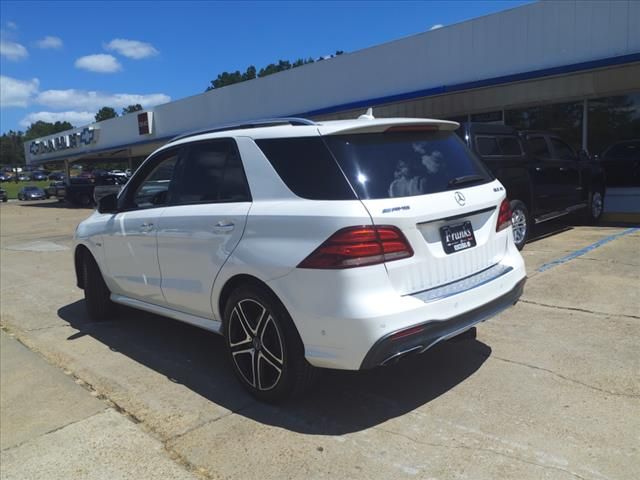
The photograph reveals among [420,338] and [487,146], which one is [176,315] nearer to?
[420,338]

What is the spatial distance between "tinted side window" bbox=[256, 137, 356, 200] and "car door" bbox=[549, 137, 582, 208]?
6.71m

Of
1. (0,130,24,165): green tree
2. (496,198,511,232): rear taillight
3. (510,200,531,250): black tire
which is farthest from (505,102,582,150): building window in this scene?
→ (0,130,24,165): green tree

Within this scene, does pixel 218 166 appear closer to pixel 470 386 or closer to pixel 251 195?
pixel 251 195

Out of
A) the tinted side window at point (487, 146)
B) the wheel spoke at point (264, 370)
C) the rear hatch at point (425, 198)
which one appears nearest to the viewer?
the rear hatch at point (425, 198)

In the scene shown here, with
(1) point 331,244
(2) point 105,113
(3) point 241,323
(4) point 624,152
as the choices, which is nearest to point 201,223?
(3) point 241,323

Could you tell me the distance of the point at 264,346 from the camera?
3535mm

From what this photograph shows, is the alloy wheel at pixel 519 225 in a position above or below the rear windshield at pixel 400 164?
below

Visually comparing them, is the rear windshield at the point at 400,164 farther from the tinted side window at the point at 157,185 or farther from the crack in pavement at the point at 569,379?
the tinted side window at the point at 157,185

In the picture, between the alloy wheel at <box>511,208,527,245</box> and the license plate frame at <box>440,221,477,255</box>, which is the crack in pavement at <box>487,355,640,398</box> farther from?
the alloy wheel at <box>511,208,527,245</box>

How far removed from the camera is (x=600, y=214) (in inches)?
428

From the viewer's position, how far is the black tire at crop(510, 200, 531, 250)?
784 cm

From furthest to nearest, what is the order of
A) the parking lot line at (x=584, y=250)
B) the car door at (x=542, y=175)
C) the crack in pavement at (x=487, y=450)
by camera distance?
1. the car door at (x=542, y=175)
2. the parking lot line at (x=584, y=250)
3. the crack in pavement at (x=487, y=450)

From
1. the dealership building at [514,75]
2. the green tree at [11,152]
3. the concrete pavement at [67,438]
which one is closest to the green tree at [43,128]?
the green tree at [11,152]

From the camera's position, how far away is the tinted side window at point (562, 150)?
29.7 ft
